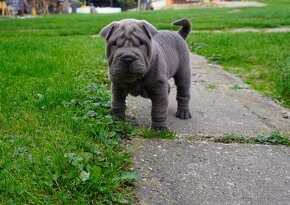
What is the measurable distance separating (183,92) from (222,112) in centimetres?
49

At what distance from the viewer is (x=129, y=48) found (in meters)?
2.86

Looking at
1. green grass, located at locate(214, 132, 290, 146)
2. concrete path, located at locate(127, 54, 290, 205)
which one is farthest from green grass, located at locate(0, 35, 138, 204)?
green grass, located at locate(214, 132, 290, 146)

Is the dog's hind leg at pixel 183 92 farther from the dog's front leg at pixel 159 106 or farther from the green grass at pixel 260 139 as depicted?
the green grass at pixel 260 139

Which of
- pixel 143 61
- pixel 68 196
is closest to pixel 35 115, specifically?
pixel 143 61

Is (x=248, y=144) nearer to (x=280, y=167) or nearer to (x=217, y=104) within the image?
(x=280, y=167)

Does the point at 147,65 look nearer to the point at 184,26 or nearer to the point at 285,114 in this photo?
the point at 184,26

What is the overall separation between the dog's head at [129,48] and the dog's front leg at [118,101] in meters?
0.37

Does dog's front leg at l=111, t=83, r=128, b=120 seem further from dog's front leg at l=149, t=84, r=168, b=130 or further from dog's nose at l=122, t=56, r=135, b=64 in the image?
dog's nose at l=122, t=56, r=135, b=64

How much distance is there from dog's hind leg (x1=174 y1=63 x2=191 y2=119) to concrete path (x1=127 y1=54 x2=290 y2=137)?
8 centimetres

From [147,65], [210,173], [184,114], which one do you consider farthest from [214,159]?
[184,114]

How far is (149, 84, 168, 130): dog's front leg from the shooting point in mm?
3237

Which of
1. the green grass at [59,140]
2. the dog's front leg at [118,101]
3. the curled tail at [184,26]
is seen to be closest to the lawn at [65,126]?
the green grass at [59,140]

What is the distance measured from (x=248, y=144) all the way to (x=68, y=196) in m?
1.61

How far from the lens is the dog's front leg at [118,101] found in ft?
11.1
